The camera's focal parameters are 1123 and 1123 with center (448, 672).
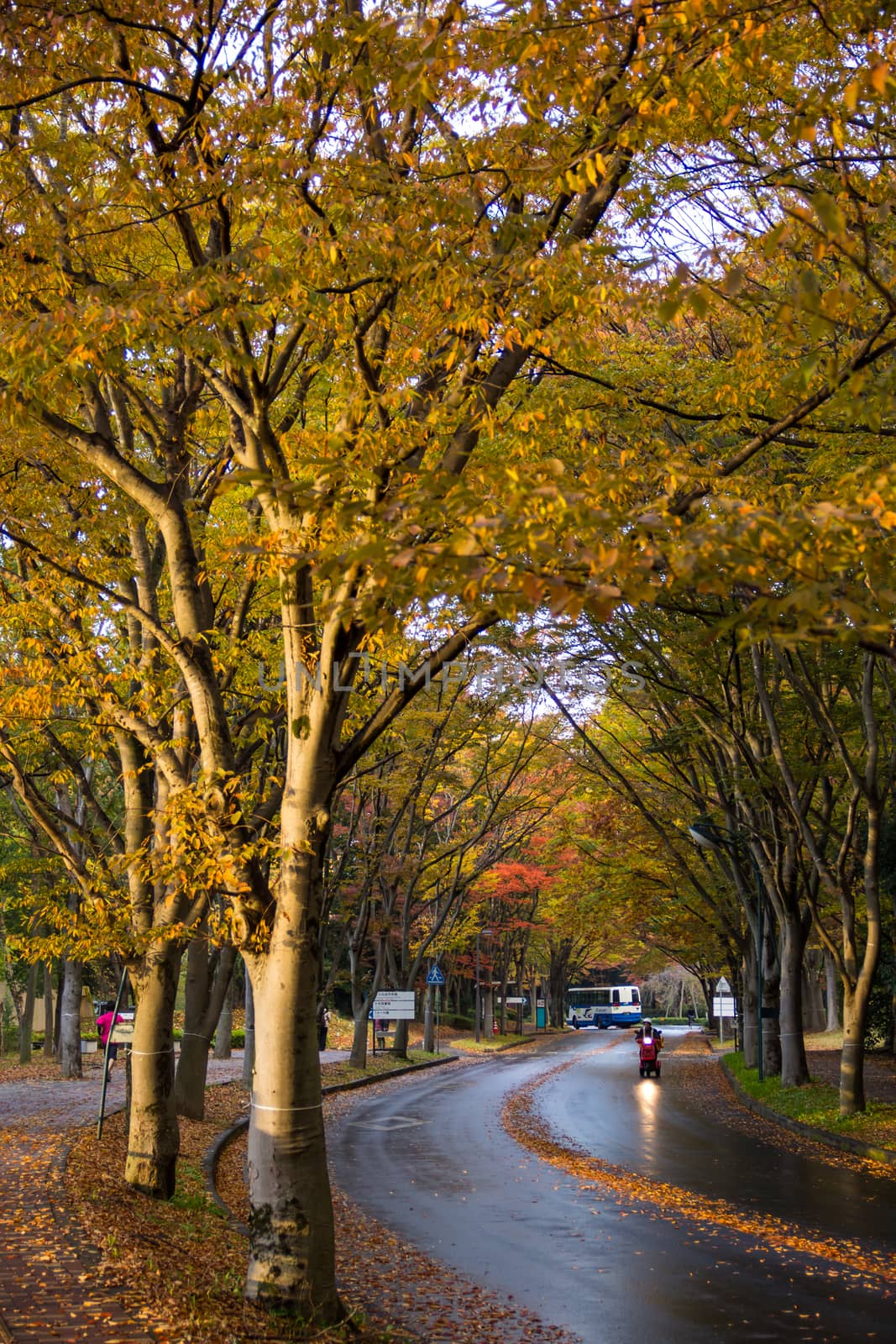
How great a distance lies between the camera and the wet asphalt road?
295 inches

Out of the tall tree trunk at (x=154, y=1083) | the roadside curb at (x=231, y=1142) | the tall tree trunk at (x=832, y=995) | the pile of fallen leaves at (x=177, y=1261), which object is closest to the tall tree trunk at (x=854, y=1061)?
the roadside curb at (x=231, y=1142)

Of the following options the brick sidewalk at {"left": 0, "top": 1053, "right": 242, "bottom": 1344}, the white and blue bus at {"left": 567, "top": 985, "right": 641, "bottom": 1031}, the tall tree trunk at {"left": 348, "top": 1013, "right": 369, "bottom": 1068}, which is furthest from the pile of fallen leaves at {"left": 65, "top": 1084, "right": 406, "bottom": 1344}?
the white and blue bus at {"left": 567, "top": 985, "right": 641, "bottom": 1031}

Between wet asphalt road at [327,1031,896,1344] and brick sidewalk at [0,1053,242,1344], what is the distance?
9.46ft

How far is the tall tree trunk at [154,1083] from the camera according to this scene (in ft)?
34.0

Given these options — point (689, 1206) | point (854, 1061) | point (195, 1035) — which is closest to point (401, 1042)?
point (195, 1035)

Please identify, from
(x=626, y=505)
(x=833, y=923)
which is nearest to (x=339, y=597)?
A: (x=626, y=505)

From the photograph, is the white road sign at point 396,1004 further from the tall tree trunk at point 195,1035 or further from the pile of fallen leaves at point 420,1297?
the pile of fallen leaves at point 420,1297

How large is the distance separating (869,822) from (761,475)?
864cm

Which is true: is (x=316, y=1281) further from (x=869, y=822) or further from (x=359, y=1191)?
(x=869, y=822)

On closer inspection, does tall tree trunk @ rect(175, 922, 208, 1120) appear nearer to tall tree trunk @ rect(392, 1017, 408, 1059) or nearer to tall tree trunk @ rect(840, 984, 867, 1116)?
tall tree trunk @ rect(840, 984, 867, 1116)

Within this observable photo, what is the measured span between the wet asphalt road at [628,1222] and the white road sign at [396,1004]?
1005 cm

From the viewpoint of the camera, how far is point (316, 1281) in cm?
661

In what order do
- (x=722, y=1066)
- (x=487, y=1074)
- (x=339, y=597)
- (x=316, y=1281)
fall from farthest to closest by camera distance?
1. (x=722, y=1066)
2. (x=487, y=1074)
3. (x=316, y=1281)
4. (x=339, y=597)

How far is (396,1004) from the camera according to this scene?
31.1 meters
